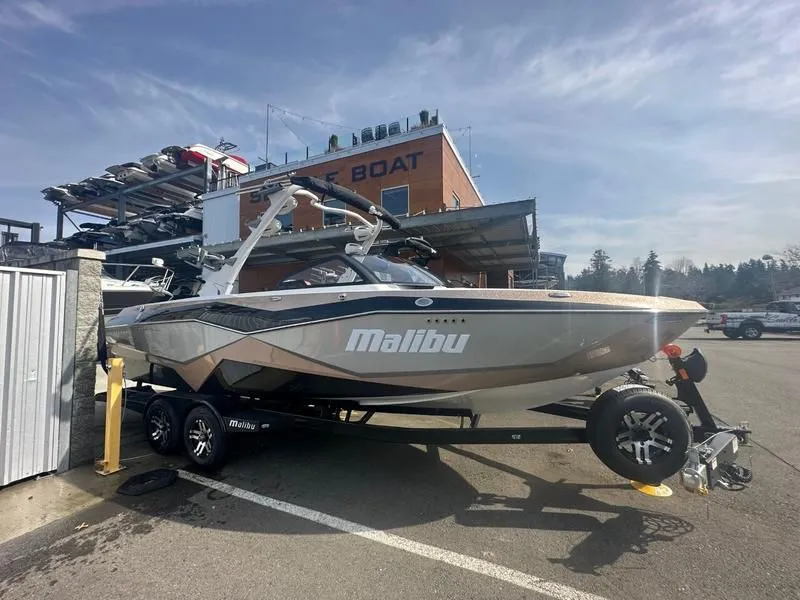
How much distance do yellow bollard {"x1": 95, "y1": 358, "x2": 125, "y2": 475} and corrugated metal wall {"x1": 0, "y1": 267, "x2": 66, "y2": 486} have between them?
44cm

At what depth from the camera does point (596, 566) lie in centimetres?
249

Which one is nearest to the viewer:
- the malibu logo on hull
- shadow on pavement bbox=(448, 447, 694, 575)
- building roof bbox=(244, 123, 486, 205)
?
shadow on pavement bbox=(448, 447, 694, 575)

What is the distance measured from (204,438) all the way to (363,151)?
41.1 feet

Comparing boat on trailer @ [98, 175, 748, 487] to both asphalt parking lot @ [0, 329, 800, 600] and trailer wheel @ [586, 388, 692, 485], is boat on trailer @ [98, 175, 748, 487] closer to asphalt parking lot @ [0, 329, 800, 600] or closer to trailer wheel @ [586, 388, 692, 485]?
trailer wheel @ [586, 388, 692, 485]

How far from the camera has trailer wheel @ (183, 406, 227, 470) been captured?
402 centimetres

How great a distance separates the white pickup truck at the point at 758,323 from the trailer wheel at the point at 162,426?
25586 millimetres

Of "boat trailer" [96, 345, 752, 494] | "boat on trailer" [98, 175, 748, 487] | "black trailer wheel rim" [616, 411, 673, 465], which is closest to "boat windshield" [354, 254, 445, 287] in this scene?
"boat on trailer" [98, 175, 748, 487]

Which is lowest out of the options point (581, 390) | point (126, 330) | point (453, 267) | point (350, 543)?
point (350, 543)

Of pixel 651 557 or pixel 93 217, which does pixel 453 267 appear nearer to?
pixel 651 557

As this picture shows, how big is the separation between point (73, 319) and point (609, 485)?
551 centimetres

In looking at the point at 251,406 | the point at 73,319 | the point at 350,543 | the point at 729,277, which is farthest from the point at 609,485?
the point at 729,277

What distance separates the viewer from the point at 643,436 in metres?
3.15

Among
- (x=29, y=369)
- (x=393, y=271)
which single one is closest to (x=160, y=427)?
(x=29, y=369)

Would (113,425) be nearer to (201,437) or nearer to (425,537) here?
(201,437)
